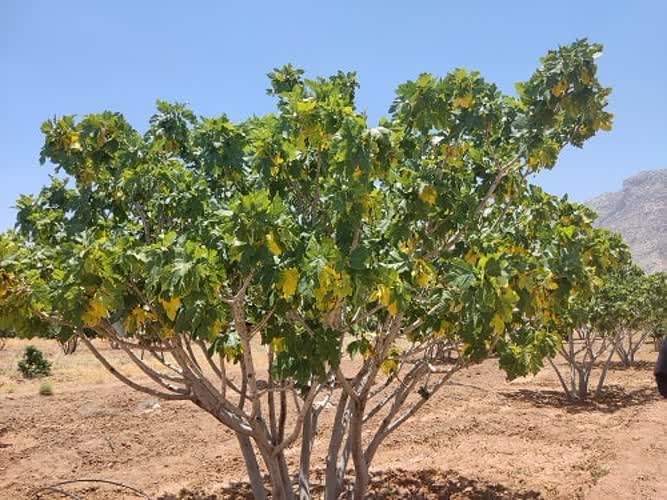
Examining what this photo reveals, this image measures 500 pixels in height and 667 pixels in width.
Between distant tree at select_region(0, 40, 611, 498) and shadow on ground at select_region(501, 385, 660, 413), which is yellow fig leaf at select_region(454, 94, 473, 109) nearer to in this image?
distant tree at select_region(0, 40, 611, 498)

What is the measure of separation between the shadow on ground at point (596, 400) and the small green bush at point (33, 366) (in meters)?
16.8

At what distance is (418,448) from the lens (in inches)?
475

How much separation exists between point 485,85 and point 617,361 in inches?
1110

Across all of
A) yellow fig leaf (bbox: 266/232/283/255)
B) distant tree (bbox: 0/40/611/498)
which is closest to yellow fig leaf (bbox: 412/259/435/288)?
distant tree (bbox: 0/40/611/498)

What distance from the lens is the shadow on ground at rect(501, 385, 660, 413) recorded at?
16609mm

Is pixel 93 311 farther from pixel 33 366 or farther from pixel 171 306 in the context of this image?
pixel 33 366

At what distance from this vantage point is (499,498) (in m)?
8.69

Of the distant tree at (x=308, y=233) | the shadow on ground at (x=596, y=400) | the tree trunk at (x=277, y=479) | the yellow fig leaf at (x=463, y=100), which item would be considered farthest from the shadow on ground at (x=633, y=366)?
the yellow fig leaf at (x=463, y=100)

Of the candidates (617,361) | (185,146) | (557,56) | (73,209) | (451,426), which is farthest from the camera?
(617,361)

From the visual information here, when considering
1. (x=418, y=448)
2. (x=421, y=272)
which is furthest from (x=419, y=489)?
(x=421, y=272)

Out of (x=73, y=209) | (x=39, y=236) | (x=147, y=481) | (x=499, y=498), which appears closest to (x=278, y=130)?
(x=73, y=209)

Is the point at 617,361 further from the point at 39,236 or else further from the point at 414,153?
the point at 39,236

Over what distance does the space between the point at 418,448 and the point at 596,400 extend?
8578 mm

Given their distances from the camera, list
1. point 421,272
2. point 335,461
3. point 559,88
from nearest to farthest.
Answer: point 421,272
point 559,88
point 335,461
